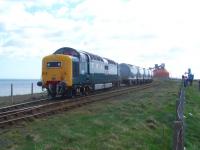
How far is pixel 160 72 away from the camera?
13012cm

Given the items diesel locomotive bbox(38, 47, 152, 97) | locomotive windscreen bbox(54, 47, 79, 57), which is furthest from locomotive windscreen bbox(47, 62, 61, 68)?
locomotive windscreen bbox(54, 47, 79, 57)

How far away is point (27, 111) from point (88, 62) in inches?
556

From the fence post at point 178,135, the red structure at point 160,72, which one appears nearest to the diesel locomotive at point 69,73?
the fence post at point 178,135

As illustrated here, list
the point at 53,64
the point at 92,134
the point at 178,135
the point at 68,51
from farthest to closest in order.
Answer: the point at 68,51
the point at 53,64
the point at 92,134
the point at 178,135

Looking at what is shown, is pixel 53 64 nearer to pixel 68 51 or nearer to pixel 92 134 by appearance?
pixel 68 51

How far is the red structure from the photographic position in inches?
5059

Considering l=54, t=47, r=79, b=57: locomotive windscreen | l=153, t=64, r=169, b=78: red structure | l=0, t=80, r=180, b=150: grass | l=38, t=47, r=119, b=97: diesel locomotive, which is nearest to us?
l=0, t=80, r=180, b=150: grass

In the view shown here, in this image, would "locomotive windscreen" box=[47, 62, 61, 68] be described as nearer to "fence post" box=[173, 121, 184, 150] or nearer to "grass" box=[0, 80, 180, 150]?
"grass" box=[0, 80, 180, 150]

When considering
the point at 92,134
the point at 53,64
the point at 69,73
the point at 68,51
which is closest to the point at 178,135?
the point at 92,134

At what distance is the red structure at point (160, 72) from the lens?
422ft

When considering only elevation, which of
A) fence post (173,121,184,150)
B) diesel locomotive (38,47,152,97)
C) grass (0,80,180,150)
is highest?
diesel locomotive (38,47,152,97)

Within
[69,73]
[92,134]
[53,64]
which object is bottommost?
[92,134]

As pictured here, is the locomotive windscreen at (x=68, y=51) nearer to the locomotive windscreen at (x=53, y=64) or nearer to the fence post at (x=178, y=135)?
the locomotive windscreen at (x=53, y=64)

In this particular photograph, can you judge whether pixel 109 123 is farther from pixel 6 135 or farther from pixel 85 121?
pixel 6 135
